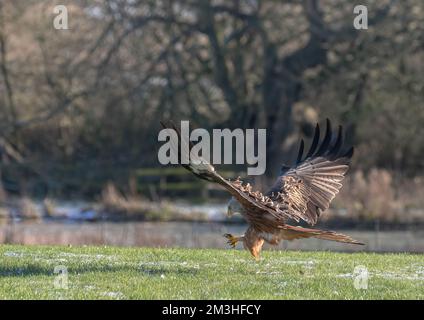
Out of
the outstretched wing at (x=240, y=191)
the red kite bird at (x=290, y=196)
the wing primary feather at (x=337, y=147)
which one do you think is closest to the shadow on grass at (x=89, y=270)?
the red kite bird at (x=290, y=196)

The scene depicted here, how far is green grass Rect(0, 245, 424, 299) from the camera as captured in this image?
887 cm

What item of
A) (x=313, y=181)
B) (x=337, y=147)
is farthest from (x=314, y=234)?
(x=337, y=147)

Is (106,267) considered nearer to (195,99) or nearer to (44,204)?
(44,204)

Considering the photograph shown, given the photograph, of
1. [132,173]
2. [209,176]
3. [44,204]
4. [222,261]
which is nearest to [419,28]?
[132,173]

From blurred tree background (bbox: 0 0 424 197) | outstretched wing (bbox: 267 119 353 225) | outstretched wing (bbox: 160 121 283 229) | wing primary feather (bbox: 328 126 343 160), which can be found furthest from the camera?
blurred tree background (bbox: 0 0 424 197)

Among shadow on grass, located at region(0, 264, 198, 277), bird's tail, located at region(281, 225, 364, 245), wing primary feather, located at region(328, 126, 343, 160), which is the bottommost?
shadow on grass, located at region(0, 264, 198, 277)

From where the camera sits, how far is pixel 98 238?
19906mm

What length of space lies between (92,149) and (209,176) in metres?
25.5

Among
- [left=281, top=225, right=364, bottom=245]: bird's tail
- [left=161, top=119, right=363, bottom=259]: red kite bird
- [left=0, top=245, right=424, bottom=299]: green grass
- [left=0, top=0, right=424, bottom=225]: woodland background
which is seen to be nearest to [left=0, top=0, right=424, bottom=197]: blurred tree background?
[left=0, top=0, right=424, bottom=225]: woodland background

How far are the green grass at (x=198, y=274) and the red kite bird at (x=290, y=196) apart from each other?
48 centimetres

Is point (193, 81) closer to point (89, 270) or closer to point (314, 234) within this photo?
point (89, 270)

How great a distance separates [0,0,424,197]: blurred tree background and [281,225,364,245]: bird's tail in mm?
18980

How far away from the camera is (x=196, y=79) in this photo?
31.8 m

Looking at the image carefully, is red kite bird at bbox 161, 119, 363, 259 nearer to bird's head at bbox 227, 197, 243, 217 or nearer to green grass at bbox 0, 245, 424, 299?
bird's head at bbox 227, 197, 243, 217
